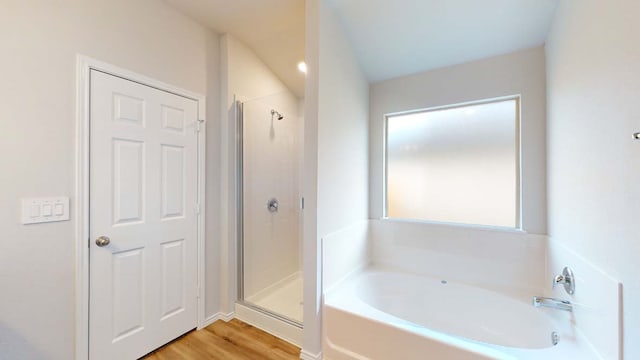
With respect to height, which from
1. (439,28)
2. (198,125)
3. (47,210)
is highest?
(439,28)

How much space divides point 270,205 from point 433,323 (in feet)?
6.17

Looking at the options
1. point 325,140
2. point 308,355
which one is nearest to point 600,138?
point 325,140

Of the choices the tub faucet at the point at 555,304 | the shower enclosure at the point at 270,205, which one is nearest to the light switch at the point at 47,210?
the shower enclosure at the point at 270,205

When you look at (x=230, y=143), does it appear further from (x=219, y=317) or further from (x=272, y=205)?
(x=219, y=317)

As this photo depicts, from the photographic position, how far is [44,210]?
1369 millimetres

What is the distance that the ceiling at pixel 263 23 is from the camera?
2.02 meters

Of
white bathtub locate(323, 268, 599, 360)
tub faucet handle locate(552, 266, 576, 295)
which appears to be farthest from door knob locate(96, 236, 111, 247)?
tub faucet handle locate(552, 266, 576, 295)

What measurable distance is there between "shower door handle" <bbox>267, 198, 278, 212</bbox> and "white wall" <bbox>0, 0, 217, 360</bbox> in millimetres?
1554

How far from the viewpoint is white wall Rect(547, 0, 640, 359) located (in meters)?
0.94

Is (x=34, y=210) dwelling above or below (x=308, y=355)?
above

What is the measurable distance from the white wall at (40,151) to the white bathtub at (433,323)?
1614 millimetres

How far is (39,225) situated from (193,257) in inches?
38.3

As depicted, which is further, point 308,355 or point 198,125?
point 198,125

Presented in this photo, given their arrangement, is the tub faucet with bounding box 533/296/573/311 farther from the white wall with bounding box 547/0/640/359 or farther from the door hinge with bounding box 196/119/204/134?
the door hinge with bounding box 196/119/204/134
